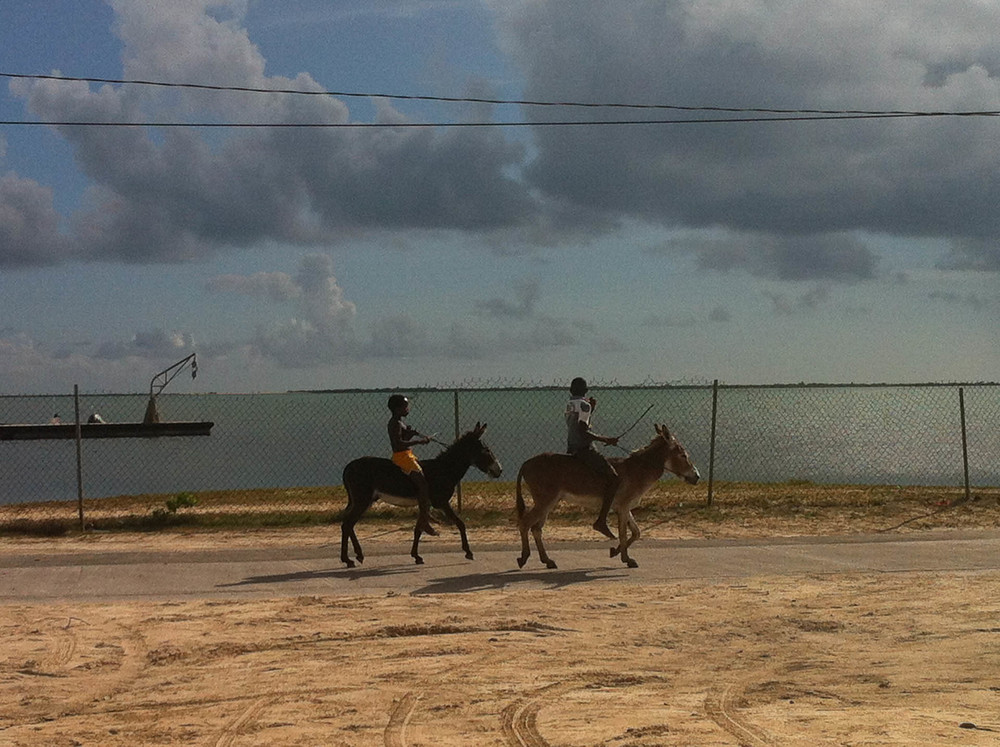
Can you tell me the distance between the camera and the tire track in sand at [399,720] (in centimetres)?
649

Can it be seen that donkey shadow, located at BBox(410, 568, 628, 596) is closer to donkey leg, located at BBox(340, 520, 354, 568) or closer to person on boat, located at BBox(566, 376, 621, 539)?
person on boat, located at BBox(566, 376, 621, 539)

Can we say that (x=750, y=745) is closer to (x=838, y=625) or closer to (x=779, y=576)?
(x=838, y=625)

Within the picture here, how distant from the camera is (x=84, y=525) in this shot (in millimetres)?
18016

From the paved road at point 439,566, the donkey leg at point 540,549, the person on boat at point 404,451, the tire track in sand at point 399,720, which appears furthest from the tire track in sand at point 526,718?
the person on boat at point 404,451

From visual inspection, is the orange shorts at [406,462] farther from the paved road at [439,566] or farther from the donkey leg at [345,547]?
the paved road at [439,566]

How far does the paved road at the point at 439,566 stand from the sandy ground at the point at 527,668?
778 mm

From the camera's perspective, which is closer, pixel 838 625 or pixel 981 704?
pixel 981 704

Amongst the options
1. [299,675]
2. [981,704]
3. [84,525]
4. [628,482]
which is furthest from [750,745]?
[84,525]

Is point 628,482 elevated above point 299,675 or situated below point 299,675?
above

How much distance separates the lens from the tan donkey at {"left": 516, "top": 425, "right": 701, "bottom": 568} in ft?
44.0

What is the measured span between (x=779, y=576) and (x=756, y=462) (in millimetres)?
26870

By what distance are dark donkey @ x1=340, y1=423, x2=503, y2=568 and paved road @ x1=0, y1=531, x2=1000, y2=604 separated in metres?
0.42

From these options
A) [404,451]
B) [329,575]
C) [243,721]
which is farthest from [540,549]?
[243,721]

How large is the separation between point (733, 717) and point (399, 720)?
2027 millimetres
